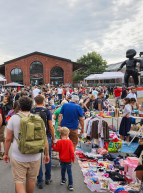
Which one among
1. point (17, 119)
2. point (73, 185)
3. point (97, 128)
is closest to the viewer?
point (17, 119)

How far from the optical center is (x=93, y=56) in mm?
60500

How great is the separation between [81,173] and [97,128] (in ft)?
6.08

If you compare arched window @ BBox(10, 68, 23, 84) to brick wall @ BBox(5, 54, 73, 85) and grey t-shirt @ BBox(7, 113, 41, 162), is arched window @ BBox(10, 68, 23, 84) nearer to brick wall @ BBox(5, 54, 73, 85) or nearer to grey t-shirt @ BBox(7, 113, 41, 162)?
brick wall @ BBox(5, 54, 73, 85)

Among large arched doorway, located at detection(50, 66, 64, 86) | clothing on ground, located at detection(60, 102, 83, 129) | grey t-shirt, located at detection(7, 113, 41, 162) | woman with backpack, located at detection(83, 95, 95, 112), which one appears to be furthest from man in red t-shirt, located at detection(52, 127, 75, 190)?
large arched doorway, located at detection(50, 66, 64, 86)

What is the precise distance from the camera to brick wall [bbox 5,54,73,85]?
3584 centimetres

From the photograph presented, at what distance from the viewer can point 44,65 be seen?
36094 mm

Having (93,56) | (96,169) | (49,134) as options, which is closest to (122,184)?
(96,169)

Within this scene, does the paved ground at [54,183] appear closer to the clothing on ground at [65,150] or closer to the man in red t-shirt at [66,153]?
the man in red t-shirt at [66,153]

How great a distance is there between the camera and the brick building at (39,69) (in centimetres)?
3584

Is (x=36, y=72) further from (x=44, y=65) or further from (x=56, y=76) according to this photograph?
(x=56, y=76)

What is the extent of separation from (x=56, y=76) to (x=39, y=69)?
13.1 ft

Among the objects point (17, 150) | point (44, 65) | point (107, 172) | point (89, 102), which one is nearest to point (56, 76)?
point (44, 65)

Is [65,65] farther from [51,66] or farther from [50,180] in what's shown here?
[50,180]

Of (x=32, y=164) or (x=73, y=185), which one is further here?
(x=73, y=185)
